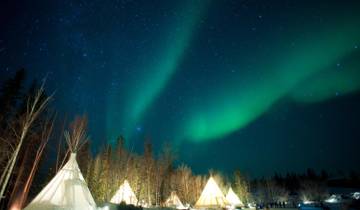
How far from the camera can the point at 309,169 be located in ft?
438

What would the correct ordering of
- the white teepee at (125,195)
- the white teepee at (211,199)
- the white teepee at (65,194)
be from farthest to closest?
the white teepee at (125,195) < the white teepee at (211,199) < the white teepee at (65,194)

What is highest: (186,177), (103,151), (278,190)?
(103,151)

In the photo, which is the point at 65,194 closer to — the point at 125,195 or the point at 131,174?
the point at 125,195

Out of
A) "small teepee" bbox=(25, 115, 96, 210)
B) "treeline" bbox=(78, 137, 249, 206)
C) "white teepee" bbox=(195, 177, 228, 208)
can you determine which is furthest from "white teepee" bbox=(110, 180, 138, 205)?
"small teepee" bbox=(25, 115, 96, 210)

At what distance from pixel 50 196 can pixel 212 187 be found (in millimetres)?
22272

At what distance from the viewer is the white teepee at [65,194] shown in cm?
1525

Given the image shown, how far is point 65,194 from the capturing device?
16250 millimetres

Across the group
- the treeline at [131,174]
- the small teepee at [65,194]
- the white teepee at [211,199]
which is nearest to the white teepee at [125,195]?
the treeline at [131,174]

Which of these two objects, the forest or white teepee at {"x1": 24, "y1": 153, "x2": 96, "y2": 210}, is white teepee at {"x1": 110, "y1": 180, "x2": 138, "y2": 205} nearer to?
the forest

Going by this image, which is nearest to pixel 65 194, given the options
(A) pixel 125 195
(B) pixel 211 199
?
(A) pixel 125 195

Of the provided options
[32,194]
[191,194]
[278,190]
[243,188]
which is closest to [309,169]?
[278,190]

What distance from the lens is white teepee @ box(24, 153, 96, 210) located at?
50.0ft

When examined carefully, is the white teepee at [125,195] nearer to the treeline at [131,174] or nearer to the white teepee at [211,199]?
the treeline at [131,174]

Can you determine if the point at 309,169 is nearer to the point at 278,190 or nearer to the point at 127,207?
the point at 278,190
